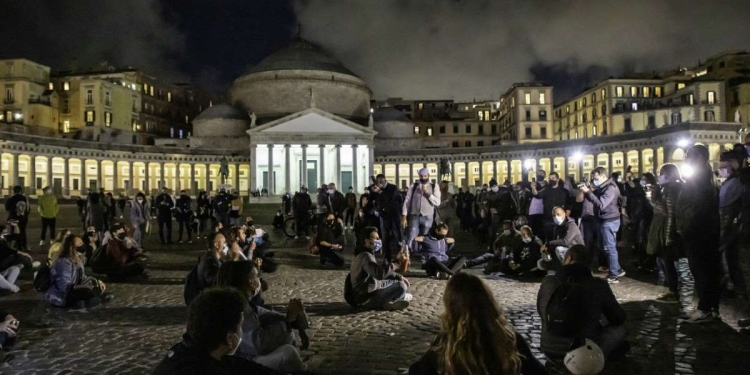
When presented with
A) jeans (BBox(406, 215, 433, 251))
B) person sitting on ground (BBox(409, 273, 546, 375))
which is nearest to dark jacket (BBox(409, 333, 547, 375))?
person sitting on ground (BBox(409, 273, 546, 375))

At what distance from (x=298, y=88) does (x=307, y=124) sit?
1281 centimetres

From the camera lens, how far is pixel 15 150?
50.2 m

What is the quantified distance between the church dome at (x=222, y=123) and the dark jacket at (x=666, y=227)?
61.7 m

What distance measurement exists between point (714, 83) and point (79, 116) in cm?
7176

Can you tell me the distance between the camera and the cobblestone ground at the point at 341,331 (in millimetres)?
5574

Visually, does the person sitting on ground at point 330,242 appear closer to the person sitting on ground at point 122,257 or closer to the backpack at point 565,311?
the person sitting on ground at point 122,257

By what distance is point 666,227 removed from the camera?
806 centimetres

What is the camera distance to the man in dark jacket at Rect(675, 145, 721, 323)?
6.84 m

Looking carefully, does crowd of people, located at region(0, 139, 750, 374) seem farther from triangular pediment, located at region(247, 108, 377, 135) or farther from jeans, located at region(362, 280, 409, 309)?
triangular pediment, located at region(247, 108, 377, 135)

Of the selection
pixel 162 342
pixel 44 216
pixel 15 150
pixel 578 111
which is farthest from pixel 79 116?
pixel 162 342

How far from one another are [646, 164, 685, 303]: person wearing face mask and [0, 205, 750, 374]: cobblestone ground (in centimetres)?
30

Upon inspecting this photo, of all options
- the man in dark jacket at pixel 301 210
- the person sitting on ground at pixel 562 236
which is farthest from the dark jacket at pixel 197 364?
the man in dark jacket at pixel 301 210

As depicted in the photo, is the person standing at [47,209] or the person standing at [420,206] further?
the person standing at [47,209]

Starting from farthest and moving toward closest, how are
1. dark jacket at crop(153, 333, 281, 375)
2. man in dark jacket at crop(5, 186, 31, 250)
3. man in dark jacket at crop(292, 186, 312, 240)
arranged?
man in dark jacket at crop(292, 186, 312, 240), man in dark jacket at crop(5, 186, 31, 250), dark jacket at crop(153, 333, 281, 375)
